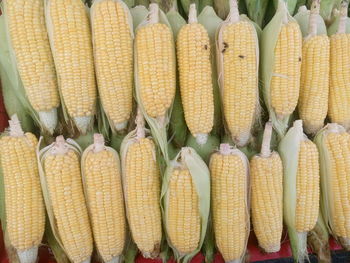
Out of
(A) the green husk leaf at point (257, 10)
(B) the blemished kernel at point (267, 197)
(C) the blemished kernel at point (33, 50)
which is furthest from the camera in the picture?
(A) the green husk leaf at point (257, 10)

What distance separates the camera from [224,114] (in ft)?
5.62

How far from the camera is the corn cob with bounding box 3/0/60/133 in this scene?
58.5 inches

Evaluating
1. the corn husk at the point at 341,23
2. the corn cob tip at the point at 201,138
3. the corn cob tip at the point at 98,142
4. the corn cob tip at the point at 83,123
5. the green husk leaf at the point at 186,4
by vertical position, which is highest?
the green husk leaf at the point at 186,4

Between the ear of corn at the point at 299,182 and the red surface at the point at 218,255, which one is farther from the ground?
the ear of corn at the point at 299,182

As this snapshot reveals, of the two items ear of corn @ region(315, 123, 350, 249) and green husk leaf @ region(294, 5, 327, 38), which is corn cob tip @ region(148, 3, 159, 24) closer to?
green husk leaf @ region(294, 5, 327, 38)

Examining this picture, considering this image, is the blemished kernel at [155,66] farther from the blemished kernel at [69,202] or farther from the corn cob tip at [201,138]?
the blemished kernel at [69,202]

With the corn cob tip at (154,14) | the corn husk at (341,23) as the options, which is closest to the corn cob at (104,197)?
the corn cob tip at (154,14)

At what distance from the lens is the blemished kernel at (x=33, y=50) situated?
1485 millimetres

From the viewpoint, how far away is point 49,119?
1613 millimetres

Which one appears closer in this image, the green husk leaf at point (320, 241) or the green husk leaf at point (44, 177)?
the green husk leaf at point (44, 177)

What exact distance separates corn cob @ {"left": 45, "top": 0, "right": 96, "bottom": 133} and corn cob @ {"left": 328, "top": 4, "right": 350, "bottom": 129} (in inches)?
46.8

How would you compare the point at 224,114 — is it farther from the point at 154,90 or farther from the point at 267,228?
the point at 267,228

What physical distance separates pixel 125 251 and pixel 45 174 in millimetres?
582

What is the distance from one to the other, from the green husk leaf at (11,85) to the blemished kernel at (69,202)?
0.22 m
